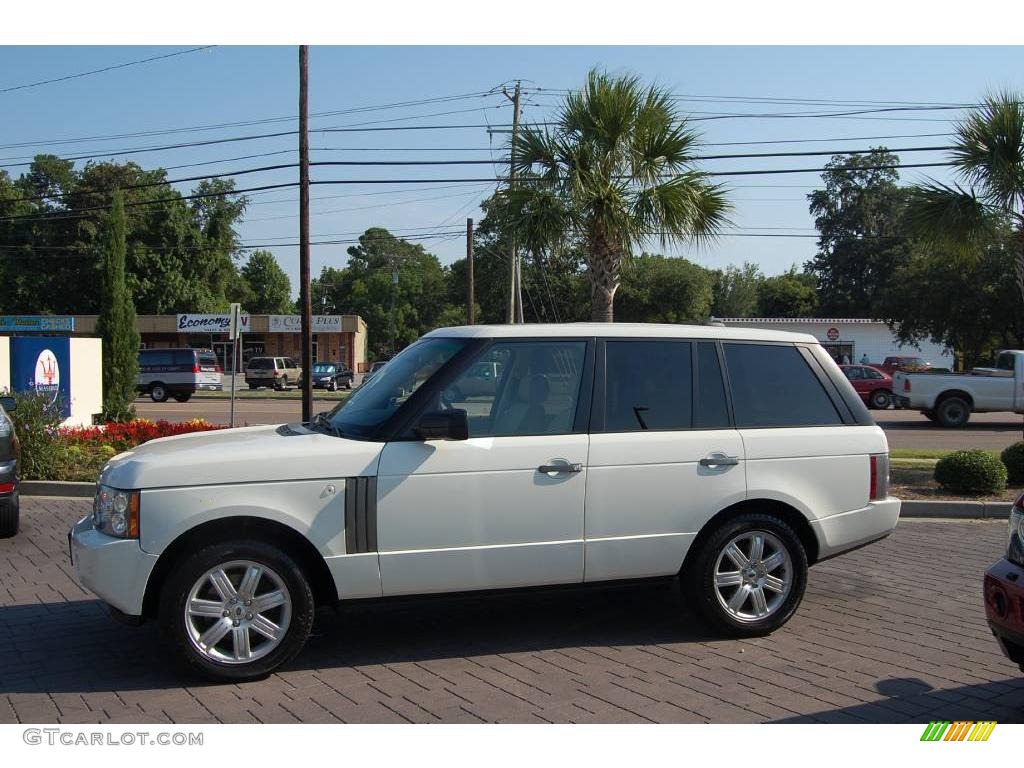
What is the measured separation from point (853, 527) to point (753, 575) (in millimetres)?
795

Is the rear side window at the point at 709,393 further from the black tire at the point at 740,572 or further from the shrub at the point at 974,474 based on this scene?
the shrub at the point at 974,474

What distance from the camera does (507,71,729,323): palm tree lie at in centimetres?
1350

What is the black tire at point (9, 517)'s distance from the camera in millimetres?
8453

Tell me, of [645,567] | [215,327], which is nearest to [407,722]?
[645,567]

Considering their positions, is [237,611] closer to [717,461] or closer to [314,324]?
[717,461]

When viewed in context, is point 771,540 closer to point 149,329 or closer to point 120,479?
point 120,479

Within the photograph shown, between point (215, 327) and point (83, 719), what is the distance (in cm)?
5894

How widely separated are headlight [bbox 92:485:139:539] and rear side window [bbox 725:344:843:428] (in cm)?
353

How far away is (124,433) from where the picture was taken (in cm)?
1423

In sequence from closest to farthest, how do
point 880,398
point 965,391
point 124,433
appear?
point 124,433, point 965,391, point 880,398

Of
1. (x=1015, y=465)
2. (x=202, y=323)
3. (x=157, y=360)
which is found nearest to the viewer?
(x=1015, y=465)

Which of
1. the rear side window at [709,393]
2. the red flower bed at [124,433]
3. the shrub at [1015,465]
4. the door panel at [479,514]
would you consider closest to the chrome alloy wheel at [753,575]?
the rear side window at [709,393]

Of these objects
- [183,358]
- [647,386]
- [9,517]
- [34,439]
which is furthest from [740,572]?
[183,358]

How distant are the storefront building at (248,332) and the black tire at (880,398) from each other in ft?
126
